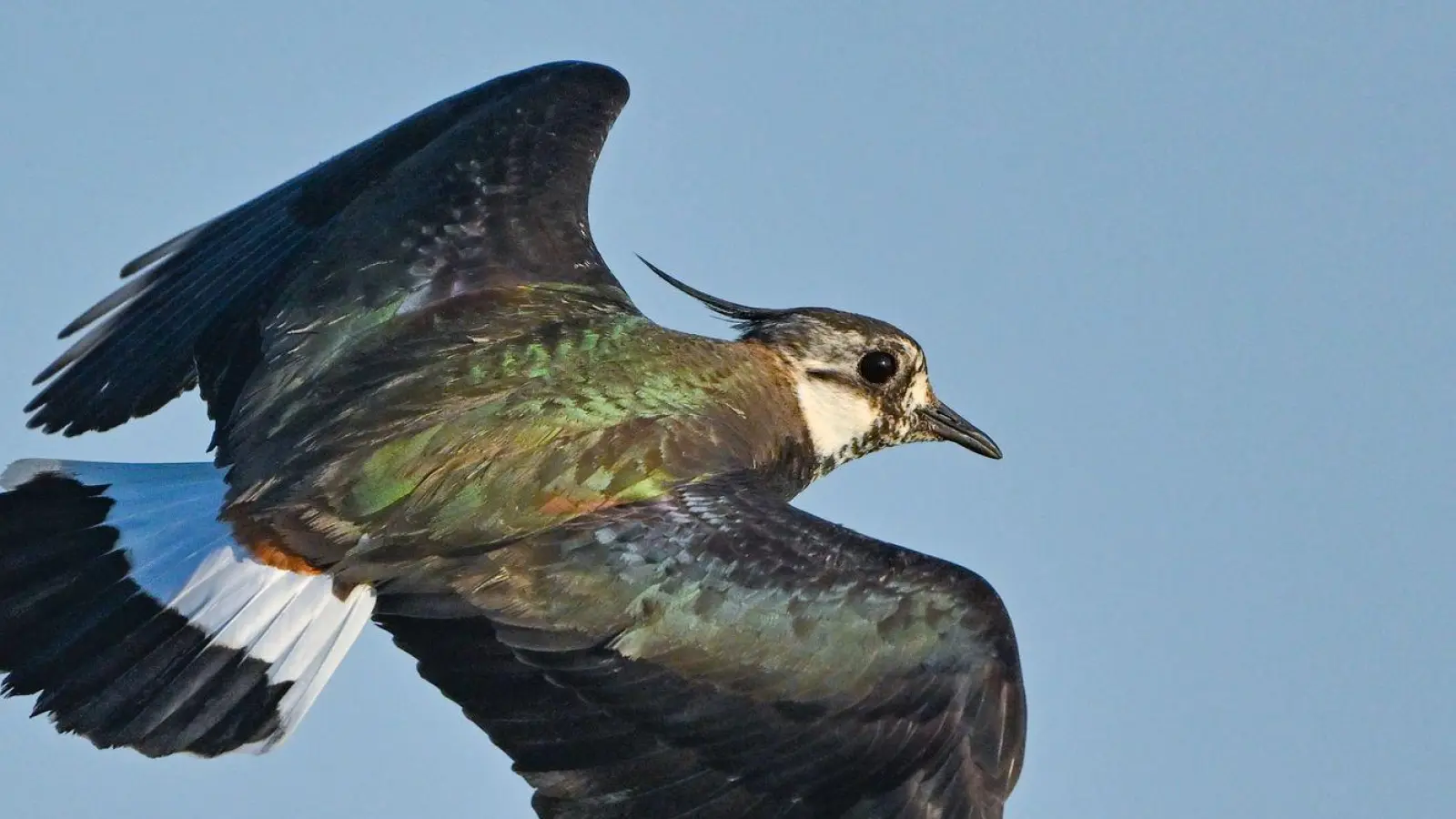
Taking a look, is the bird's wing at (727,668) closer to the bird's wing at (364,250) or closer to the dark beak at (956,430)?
the bird's wing at (364,250)

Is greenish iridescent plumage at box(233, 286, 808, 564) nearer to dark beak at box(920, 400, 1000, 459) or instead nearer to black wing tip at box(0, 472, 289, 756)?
black wing tip at box(0, 472, 289, 756)

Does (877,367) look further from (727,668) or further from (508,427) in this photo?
(727,668)

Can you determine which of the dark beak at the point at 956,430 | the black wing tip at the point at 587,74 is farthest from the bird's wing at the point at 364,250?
the dark beak at the point at 956,430

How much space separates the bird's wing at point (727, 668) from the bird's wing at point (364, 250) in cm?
147

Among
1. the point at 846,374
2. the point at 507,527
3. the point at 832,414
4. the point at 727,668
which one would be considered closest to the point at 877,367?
the point at 846,374

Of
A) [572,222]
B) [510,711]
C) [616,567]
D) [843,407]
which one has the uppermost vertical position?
[572,222]

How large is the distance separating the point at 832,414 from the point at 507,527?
1972 millimetres

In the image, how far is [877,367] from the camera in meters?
8.78

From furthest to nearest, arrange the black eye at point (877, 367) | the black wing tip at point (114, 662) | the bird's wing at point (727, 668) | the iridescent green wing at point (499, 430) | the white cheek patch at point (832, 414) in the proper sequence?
the black eye at point (877, 367)
the white cheek patch at point (832, 414)
the iridescent green wing at point (499, 430)
the black wing tip at point (114, 662)
the bird's wing at point (727, 668)

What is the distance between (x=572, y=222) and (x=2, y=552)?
2.31 meters

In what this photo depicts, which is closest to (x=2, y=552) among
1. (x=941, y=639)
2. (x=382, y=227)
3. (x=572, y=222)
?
(x=382, y=227)

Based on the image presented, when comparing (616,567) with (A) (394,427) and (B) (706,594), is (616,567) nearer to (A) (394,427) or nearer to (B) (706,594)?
(B) (706,594)

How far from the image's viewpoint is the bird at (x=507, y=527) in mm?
6566

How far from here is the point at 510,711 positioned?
21.6 feet
